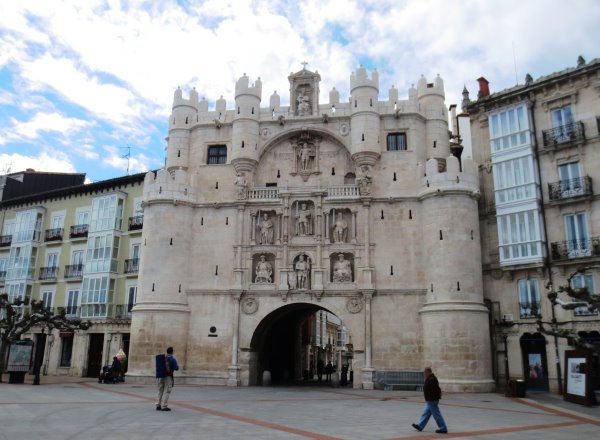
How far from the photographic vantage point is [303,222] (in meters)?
34.4

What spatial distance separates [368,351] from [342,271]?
15.9 ft

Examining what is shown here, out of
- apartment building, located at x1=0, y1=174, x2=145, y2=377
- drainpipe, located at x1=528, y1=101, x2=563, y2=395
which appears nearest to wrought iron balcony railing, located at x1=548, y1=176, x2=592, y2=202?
drainpipe, located at x1=528, y1=101, x2=563, y2=395

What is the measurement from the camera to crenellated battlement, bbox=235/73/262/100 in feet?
121

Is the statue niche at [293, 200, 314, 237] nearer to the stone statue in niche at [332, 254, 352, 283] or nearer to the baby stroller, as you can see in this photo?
the stone statue in niche at [332, 254, 352, 283]

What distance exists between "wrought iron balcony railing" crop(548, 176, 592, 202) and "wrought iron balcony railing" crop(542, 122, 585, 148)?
213cm

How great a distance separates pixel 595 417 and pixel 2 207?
47.9 m

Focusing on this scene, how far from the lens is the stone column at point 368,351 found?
102 feet

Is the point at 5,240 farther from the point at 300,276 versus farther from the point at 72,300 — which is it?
the point at 300,276

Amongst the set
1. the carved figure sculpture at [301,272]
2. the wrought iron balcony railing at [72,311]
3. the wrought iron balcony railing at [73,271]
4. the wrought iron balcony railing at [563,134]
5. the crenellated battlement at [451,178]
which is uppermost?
the wrought iron balcony railing at [563,134]

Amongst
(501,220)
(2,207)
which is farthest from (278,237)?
(2,207)

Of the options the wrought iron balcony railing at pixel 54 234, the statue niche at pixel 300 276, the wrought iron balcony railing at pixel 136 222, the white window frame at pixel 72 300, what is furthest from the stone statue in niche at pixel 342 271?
the wrought iron balcony railing at pixel 54 234

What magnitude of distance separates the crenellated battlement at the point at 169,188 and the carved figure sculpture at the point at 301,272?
26.5 ft

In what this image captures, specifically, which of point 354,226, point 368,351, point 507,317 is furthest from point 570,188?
point 368,351

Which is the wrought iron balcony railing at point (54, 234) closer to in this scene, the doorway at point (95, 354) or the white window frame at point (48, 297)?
the white window frame at point (48, 297)
